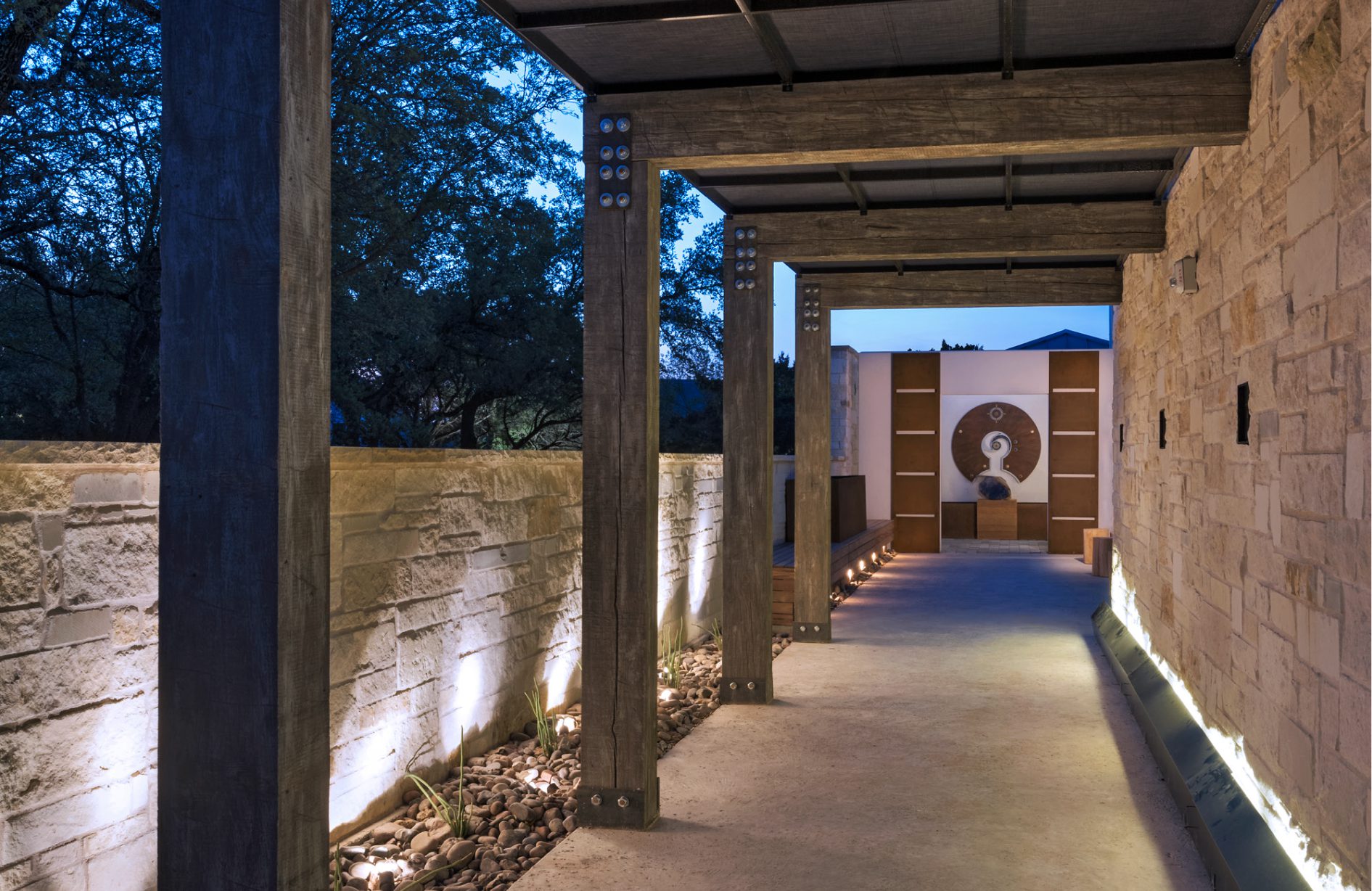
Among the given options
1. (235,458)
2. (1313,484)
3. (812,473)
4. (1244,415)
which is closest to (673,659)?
(812,473)

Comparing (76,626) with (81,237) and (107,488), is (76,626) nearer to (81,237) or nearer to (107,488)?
(107,488)

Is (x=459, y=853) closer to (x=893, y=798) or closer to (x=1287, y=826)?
(x=893, y=798)

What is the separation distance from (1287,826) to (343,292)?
10.4m

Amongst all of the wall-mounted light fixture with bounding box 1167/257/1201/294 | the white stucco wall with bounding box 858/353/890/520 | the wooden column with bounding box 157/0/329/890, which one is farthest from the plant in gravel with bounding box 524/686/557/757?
the white stucco wall with bounding box 858/353/890/520

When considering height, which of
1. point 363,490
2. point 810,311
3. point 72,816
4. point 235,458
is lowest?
point 72,816

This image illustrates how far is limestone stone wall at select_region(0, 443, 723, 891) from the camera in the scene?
272cm

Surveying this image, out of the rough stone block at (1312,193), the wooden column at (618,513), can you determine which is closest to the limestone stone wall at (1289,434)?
the rough stone block at (1312,193)

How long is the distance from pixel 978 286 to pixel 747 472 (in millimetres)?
3651

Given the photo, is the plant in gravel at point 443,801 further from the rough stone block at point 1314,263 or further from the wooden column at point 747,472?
the rough stone block at point 1314,263

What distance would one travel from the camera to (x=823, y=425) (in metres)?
8.96

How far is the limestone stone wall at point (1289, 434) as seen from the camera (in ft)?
9.29

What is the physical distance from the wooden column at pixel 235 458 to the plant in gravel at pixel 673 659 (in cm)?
494

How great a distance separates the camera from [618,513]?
14.4ft

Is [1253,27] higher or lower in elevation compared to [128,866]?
higher
